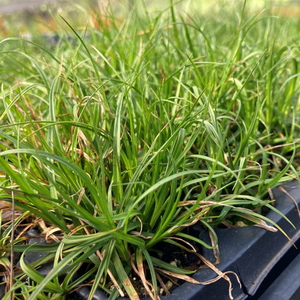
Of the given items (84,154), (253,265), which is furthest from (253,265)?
(84,154)

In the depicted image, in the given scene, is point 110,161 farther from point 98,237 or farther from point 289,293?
point 289,293

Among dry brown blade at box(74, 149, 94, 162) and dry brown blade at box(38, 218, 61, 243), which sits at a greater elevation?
dry brown blade at box(74, 149, 94, 162)

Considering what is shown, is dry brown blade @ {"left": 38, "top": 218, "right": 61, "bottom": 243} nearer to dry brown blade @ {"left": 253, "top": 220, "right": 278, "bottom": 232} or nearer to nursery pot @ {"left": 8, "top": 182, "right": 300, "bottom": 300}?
nursery pot @ {"left": 8, "top": 182, "right": 300, "bottom": 300}

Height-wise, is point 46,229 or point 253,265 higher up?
point 46,229

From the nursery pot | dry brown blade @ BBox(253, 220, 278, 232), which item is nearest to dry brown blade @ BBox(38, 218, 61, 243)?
the nursery pot

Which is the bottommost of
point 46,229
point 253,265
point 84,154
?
point 253,265

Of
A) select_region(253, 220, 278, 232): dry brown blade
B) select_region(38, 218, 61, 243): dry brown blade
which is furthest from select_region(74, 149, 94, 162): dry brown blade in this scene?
select_region(253, 220, 278, 232): dry brown blade

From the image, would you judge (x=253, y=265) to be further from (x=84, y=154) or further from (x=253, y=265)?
(x=84, y=154)

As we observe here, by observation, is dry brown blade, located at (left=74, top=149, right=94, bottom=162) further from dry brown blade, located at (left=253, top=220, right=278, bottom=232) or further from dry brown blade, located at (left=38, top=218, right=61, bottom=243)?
dry brown blade, located at (left=253, top=220, right=278, bottom=232)

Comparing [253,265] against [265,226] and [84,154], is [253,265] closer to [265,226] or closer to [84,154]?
[265,226]

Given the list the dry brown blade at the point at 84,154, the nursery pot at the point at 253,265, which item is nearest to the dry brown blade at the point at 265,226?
the nursery pot at the point at 253,265

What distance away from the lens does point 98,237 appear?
486mm

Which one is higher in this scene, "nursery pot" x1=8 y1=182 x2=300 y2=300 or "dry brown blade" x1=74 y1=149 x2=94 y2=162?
"dry brown blade" x1=74 y1=149 x2=94 y2=162

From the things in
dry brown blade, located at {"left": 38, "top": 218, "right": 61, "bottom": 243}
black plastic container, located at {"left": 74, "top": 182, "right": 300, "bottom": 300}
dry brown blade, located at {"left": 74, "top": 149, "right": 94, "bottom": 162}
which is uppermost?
dry brown blade, located at {"left": 74, "top": 149, "right": 94, "bottom": 162}
